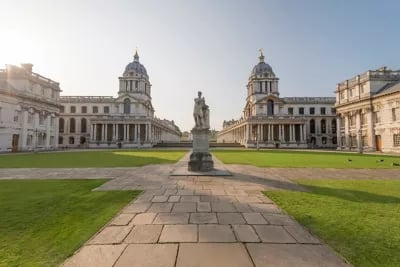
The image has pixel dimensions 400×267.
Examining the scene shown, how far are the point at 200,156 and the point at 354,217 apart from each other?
913cm

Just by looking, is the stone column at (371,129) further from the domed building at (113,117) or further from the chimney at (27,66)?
the chimney at (27,66)

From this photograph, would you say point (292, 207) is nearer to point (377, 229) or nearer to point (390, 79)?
point (377, 229)

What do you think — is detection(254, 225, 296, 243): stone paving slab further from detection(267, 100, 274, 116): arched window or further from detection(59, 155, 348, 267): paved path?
detection(267, 100, 274, 116): arched window

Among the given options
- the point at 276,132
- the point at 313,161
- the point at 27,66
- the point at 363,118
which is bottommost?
the point at 313,161

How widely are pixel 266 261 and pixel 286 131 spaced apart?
71408 mm

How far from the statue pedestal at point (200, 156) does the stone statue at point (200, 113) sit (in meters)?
0.75

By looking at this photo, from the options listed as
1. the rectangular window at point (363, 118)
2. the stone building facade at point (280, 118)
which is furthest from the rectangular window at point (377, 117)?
the stone building facade at point (280, 118)

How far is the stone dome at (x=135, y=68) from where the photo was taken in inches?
3160

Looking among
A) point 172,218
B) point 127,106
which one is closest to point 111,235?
point 172,218

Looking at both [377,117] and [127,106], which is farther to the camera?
[127,106]

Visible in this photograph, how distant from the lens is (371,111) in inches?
1810

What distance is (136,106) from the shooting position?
7531 cm

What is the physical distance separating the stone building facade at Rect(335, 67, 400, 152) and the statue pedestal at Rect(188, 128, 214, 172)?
39.3 metres

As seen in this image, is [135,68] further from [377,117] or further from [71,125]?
[377,117]
